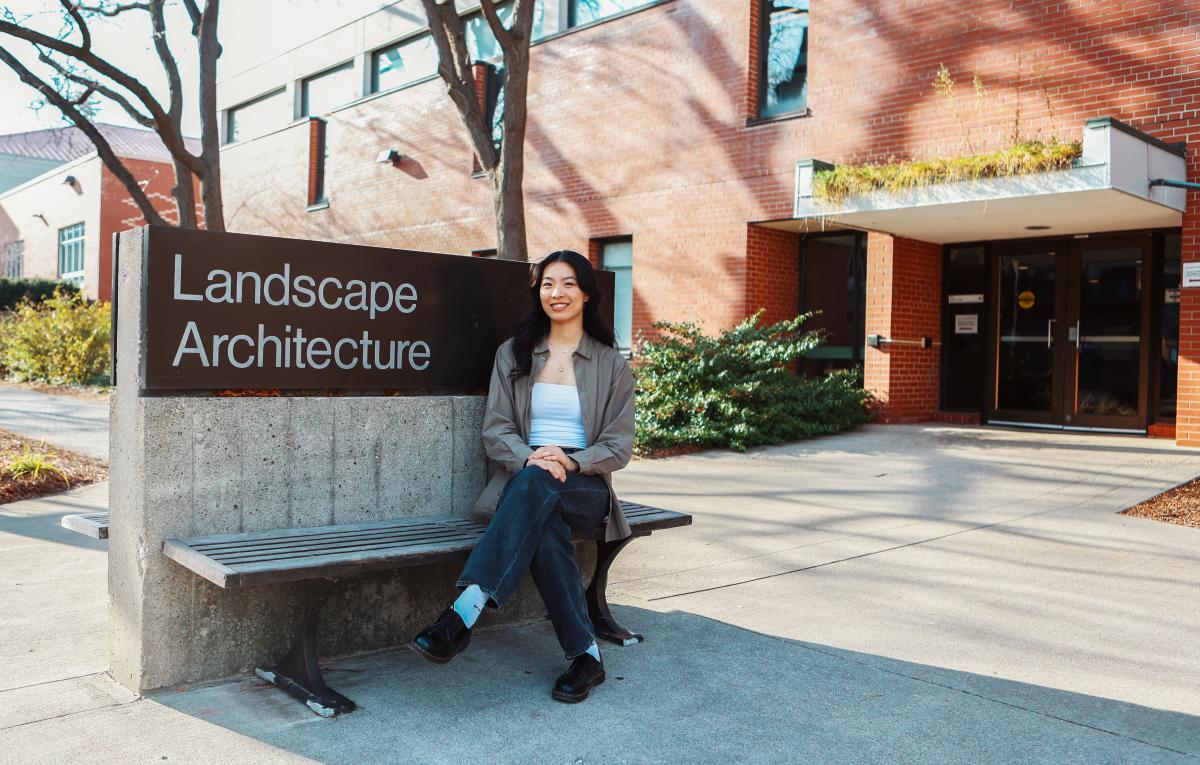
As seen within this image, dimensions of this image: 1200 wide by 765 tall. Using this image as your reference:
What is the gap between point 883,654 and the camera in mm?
4086

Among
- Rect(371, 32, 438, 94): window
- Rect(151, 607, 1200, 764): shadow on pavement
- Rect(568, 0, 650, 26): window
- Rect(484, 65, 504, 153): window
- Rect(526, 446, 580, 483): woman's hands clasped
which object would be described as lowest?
Rect(151, 607, 1200, 764): shadow on pavement

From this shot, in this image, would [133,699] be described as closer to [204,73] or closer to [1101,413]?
[1101,413]

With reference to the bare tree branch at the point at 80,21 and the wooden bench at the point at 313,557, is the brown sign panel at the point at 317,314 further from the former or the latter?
the bare tree branch at the point at 80,21

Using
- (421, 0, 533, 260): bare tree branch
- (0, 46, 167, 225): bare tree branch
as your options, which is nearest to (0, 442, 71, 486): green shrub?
(421, 0, 533, 260): bare tree branch

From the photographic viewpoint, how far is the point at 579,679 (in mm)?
3566

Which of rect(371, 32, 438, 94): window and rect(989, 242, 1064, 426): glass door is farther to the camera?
rect(371, 32, 438, 94): window

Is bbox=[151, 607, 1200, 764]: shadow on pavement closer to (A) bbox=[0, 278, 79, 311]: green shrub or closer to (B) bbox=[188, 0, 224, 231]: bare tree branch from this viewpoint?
(B) bbox=[188, 0, 224, 231]: bare tree branch

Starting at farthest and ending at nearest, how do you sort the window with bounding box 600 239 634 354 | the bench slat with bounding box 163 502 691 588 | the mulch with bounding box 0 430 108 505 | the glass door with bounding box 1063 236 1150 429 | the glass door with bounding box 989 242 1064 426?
the window with bounding box 600 239 634 354
the glass door with bounding box 989 242 1064 426
the glass door with bounding box 1063 236 1150 429
the mulch with bounding box 0 430 108 505
the bench slat with bounding box 163 502 691 588

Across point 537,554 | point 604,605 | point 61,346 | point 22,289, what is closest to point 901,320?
point 604,605

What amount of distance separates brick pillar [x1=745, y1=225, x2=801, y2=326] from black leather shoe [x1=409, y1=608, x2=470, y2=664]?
34.9 ft

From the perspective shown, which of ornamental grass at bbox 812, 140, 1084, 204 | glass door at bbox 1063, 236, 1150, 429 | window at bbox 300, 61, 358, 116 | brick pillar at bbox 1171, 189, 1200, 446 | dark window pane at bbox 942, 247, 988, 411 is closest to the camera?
ornamental grass at bbox 812, 140, 1084, 204

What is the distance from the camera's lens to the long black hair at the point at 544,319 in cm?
416

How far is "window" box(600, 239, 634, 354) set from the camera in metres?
15.7

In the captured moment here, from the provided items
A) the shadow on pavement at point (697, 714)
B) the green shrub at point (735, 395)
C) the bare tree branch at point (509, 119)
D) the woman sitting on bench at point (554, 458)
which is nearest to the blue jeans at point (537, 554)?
the woman sitting on bench at point (554, 458)
